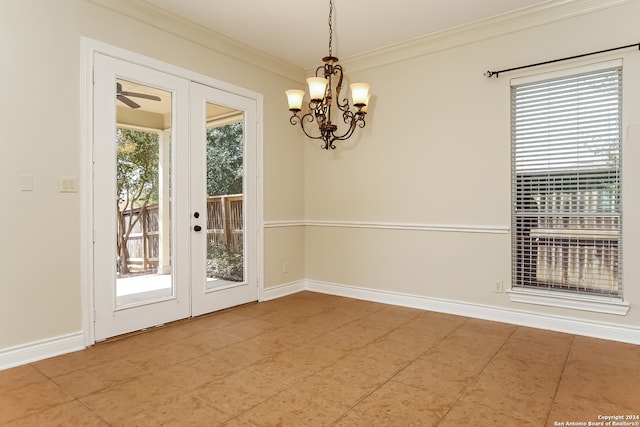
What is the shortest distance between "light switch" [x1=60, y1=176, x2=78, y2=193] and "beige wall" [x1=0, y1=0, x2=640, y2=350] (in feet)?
0.14

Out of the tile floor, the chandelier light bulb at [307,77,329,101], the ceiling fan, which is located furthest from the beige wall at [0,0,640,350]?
the chandelier light bulb at [307,77,329,101]

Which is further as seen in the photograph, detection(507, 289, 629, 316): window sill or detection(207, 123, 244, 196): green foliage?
detection(207, 123, 244, 196): green foliage

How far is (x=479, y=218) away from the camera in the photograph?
12.6 ft

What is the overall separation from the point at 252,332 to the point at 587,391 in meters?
2.47

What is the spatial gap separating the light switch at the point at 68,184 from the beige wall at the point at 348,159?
4cm

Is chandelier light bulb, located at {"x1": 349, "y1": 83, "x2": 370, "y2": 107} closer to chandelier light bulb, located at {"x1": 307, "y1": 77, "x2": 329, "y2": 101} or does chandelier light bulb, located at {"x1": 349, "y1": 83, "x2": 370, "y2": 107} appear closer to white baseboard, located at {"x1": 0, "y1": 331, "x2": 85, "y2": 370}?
chandelier light bulb, located at {"x1": 307, "y1": 77, "x2": 329, "y2": 101}

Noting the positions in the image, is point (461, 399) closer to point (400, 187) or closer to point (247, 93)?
point (400, 187)

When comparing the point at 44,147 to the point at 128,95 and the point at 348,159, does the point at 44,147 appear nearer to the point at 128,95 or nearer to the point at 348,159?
the point at 128,95

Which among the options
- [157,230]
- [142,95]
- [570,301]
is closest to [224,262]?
[157,230]

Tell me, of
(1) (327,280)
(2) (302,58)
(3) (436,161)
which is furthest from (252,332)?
(2) (302,58)

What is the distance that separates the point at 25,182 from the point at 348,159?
10.6 ft

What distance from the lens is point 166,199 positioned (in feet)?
12.0

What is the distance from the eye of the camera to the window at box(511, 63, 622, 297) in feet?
10.6

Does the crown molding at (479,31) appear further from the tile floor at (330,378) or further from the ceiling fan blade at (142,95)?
the tile floor at (330,378)
